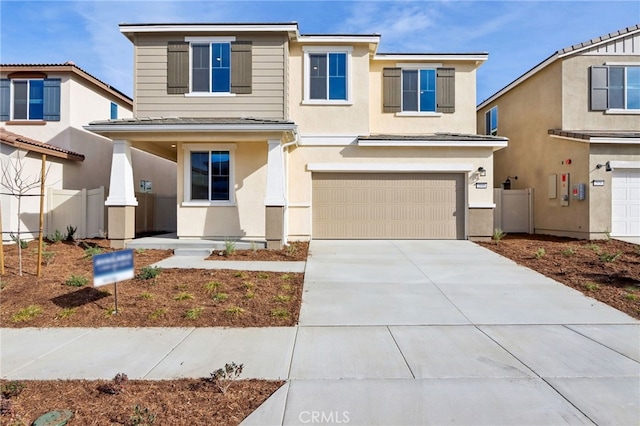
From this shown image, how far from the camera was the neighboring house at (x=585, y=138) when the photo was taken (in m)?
12.5

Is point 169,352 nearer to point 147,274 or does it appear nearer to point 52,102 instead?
point 147,274

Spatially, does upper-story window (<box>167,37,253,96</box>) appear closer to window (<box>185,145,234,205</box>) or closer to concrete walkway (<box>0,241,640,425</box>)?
window (<box>185,145,234,205</box>)

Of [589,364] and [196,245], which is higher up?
[196,245]

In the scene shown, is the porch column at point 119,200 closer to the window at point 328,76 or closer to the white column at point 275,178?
the white column at point 275,178

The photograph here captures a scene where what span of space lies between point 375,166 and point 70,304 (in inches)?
362

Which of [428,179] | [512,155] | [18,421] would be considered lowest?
[18,421]

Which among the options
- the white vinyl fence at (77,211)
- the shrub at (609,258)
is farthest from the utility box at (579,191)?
the white vinyl fence at (77,211)

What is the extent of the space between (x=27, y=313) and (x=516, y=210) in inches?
605

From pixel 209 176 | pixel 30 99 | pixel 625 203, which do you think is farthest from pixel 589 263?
pixel 30 99

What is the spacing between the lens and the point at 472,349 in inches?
182

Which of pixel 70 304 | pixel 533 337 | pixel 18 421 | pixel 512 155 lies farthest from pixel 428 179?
pixel 18 421

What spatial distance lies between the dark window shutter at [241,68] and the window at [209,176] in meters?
2.15

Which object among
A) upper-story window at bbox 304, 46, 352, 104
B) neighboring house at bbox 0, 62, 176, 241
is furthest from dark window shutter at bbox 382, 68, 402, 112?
neighboring house at bbox 0, 62, 176, 241

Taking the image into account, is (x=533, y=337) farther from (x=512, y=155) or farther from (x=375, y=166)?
(x=512, y=155)
